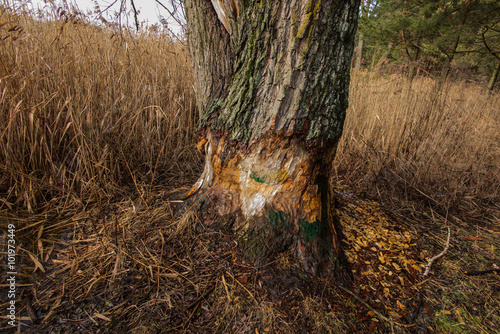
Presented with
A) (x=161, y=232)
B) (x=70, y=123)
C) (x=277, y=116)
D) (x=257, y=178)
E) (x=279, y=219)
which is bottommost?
(x=161, y=232)

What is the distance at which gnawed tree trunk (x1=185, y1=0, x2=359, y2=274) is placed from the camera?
1.00m

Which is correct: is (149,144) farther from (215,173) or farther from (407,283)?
(407,283)

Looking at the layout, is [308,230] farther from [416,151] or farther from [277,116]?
[416,151]

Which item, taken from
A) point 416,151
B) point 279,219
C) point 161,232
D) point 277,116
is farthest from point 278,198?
point 416,151

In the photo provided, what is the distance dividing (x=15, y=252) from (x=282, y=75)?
1.49m

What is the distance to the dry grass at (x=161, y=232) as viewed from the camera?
973mm

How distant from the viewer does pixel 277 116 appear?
3.56 ft

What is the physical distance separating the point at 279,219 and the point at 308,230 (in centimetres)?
16

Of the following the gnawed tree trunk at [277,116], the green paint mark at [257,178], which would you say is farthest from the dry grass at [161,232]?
the green paint mark at [257,178]

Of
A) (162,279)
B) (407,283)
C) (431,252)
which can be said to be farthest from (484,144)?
(162,279)

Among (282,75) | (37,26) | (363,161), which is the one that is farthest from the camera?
(363,161)

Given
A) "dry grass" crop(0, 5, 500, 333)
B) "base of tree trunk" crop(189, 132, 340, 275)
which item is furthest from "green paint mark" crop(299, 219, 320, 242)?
"dry grass" crop(0, 5, 500, 333)

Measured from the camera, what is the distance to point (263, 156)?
118 centimetres

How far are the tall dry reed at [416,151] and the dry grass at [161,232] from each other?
26 mm
